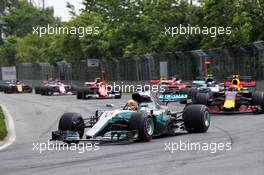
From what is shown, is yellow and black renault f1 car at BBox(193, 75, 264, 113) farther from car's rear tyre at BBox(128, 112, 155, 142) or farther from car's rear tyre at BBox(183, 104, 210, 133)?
car's rear tyre at BBox(128, 112, 155, 142)

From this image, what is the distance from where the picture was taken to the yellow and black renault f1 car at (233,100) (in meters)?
22.6

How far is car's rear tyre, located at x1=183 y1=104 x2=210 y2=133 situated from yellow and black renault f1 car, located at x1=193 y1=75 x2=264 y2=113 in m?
6.04

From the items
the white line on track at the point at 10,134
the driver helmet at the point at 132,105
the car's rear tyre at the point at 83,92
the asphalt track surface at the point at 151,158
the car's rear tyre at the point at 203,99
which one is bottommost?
the white line on track at the point at 10,134

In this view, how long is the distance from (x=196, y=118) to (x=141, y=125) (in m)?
2.43

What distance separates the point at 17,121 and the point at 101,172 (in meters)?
15.0

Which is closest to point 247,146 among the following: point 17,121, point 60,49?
point 17,121

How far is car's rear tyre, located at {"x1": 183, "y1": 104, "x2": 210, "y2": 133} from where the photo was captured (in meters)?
16.7

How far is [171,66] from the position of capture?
161 feet

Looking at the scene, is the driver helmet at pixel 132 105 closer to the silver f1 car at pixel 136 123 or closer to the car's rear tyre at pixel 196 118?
the silver f1 car at pixel 136 123

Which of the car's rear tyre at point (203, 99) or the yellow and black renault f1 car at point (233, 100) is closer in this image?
the yellow and black renault f1 car at point (233, 100)

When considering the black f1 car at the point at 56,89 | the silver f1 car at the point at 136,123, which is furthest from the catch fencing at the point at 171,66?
the silver f1 car at the point at 136,123

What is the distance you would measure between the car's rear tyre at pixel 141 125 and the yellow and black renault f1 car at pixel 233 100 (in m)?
8.30

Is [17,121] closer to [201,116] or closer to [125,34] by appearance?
[201,116]

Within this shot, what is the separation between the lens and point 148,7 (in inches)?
2052
